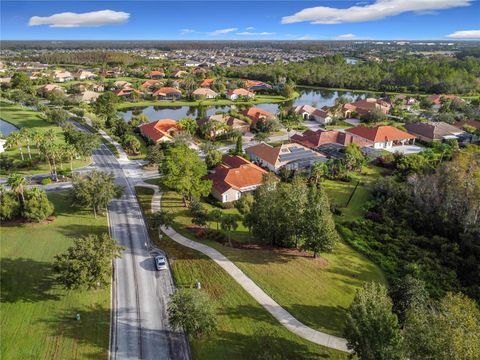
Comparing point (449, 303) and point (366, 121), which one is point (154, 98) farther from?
A: point (449, 303)

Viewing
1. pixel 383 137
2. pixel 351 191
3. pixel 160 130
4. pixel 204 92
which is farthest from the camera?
pixel 204 92

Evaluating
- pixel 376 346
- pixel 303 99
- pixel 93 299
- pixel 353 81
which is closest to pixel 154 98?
pixel 303 99

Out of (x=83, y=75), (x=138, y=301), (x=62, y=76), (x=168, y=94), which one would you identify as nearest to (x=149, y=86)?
(x=168, y=94)

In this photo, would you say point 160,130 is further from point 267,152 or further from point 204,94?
point 204,94

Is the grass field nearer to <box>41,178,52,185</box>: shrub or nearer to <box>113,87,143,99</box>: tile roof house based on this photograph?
<box>41,178,52,185</box>: shrub

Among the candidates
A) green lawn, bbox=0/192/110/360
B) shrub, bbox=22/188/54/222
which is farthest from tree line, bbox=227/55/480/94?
green lawn, bbox=0/192/110/360
